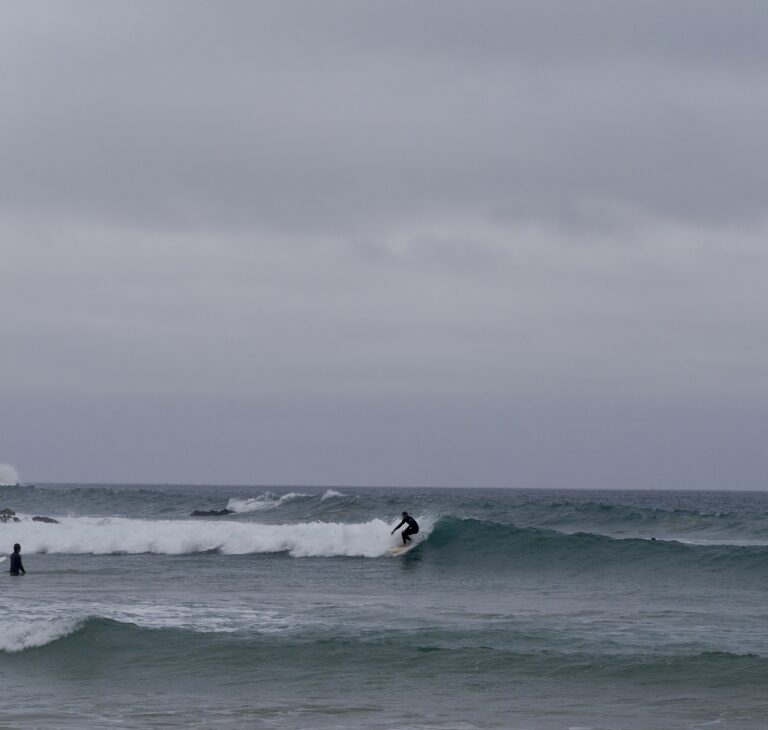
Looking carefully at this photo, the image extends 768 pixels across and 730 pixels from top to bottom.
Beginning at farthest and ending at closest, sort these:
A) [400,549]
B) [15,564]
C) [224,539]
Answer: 1. [224,539]
2. [400,549]
3. [15,564]

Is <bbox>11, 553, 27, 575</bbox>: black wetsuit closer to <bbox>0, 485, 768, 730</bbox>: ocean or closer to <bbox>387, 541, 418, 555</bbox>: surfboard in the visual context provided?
<bbox>0, 485, 768, 730</bbox>: ocean

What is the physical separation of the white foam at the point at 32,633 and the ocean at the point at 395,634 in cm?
3

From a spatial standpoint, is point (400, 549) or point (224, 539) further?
point (224, 539)

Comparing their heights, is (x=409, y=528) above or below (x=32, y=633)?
above

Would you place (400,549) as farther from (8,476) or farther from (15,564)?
(8,476)

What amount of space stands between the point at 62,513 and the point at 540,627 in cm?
4162

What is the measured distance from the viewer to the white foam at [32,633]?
16.8 meters

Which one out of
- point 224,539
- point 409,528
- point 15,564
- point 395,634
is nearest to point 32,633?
point 395,634

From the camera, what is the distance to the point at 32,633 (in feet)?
55.8

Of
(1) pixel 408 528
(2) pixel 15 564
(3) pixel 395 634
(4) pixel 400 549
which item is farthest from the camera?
(4) pixel 400 549

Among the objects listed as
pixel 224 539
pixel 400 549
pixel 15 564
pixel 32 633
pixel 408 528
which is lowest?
pixel 32 633

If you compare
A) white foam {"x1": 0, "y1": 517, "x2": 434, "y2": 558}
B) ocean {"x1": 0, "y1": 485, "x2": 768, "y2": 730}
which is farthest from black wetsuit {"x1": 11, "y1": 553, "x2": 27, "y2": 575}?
white foam {"x1": 0, "y1": 517, "x2": 434, "y2": 558}

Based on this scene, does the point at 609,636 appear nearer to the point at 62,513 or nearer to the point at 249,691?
the point at 249,691

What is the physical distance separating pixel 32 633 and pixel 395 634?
214 inches
